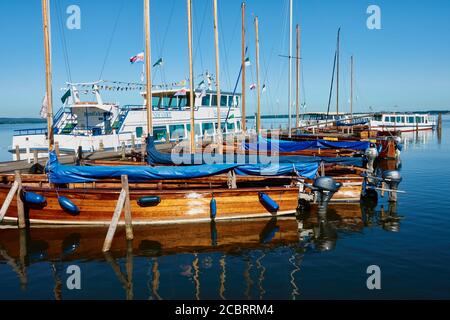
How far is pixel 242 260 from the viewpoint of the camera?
409 inches

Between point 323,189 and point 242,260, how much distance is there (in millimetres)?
5014

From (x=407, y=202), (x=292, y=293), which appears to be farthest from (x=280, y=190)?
(x=407, y=202)

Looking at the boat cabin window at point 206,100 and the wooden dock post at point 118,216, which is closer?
the wooden dock post at point 118,216

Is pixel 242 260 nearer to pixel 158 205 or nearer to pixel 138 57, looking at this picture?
pixel 158 205

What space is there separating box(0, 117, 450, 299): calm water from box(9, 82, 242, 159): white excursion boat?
1389 centimetres

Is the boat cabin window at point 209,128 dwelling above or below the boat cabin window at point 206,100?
below

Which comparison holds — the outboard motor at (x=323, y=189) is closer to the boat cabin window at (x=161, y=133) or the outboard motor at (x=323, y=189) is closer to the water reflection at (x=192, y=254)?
the water reflection at (x=192, y=254)

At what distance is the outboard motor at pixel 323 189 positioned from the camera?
13.7 metres

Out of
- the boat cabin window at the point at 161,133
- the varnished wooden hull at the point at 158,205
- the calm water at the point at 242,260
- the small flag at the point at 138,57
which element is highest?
the small flag at the point at 138,57

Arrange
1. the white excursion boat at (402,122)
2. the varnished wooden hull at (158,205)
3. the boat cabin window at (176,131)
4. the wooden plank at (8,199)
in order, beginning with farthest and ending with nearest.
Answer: the white excursion boat at (402,122) < the boat cabin window at (176,131) < the varnished wooden hull at (158,205) < the wooden plank at (8,199)

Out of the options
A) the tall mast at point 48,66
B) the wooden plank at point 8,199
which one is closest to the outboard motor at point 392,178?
the tall mast at point 48,66

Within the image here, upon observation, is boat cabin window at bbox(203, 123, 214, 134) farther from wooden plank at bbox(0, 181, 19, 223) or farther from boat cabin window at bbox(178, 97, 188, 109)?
wooden plank at bbox(0, 181, 19, 223)

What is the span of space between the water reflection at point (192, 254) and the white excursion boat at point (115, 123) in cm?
1337

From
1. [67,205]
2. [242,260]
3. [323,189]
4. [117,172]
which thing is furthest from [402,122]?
[67,205]
